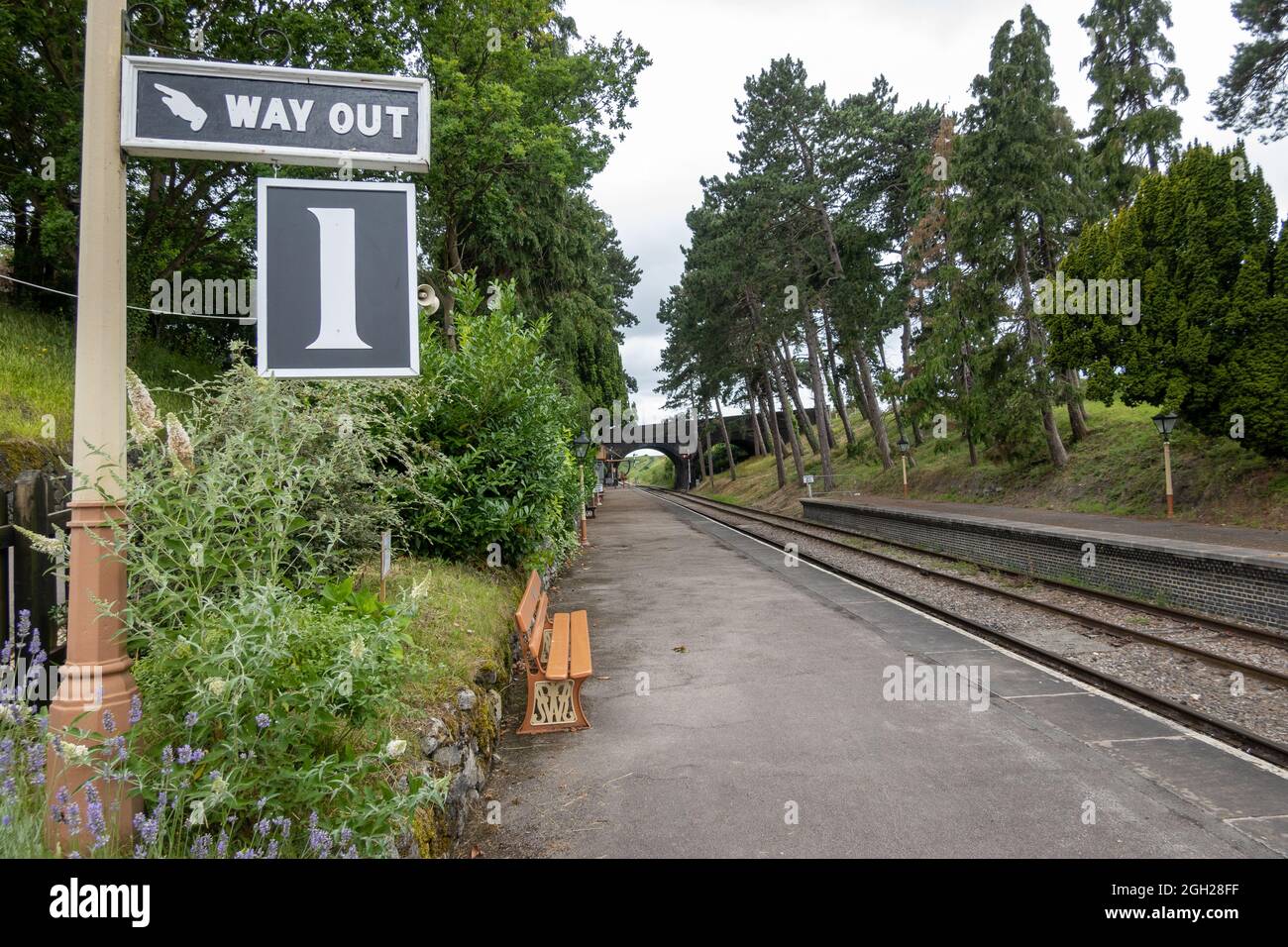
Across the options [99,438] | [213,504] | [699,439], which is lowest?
[213,504]

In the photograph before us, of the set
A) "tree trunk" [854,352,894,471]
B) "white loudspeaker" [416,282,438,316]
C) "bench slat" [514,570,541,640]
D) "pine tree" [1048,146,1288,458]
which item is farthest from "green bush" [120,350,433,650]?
"tree trunk" [854,352,894,471]

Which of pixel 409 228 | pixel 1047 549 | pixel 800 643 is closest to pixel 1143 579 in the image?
pixel 1047 549

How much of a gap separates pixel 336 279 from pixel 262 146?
0.53 meters

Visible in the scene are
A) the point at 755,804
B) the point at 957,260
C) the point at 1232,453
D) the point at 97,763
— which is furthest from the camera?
the point at 957,260

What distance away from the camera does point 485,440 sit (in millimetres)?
8258

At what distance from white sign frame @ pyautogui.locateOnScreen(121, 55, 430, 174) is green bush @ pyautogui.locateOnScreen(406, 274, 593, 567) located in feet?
16.7

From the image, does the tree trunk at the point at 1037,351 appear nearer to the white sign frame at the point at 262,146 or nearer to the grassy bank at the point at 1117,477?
the grassy bank at the point at 1117,477

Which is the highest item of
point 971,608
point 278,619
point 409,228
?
point 409,228

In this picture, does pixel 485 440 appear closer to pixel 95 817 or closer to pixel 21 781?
pixel 21 781

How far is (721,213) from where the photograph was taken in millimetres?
35219

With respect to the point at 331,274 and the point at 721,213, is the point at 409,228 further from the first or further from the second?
the point at 721,213

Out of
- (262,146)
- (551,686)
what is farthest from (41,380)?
(262,146)

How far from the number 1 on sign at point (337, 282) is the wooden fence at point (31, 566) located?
1.84 metres

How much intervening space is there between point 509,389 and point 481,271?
13.5m
